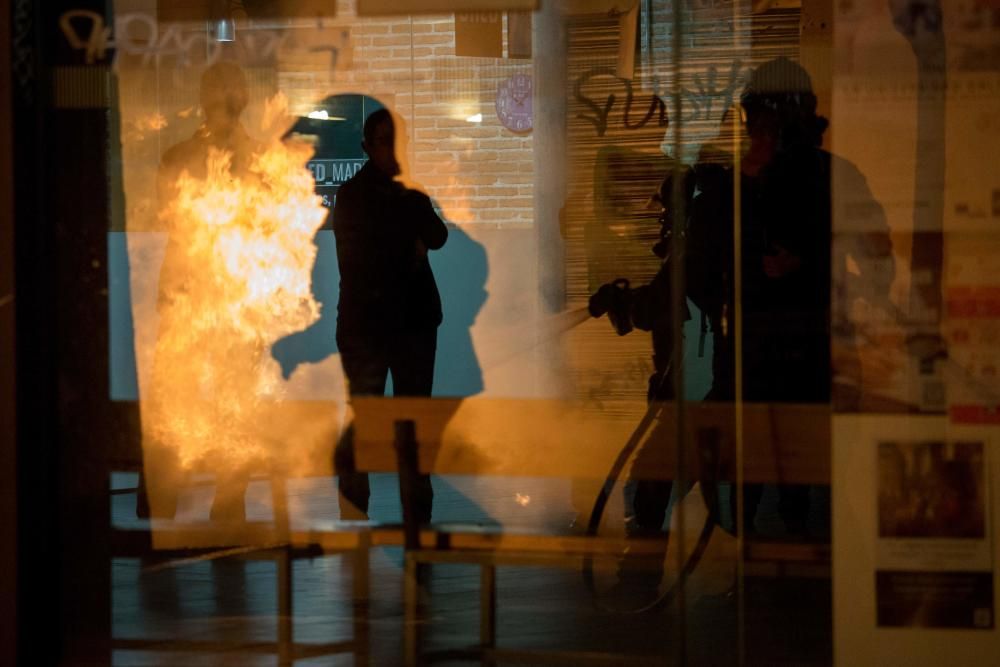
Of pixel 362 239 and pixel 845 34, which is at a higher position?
pixel 845 34

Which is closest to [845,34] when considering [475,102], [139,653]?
[475,102]

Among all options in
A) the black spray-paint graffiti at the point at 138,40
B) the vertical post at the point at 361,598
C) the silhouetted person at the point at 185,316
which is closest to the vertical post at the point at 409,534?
the vertical post at the point at 361,598

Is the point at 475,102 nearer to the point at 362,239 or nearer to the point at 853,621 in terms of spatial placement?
the point at 362,239

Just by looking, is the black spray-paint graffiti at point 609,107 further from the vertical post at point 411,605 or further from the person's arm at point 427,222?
the vertical post at point 411,605

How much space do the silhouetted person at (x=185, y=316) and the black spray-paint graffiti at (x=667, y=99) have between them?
108cm

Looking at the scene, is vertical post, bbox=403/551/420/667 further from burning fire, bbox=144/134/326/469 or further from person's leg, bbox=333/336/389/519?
burning fire, bbox=144/134/326/469

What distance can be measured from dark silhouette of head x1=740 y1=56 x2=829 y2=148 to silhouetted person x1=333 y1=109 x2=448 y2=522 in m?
1.04

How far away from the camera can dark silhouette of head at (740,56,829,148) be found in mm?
3982

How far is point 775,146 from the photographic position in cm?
403

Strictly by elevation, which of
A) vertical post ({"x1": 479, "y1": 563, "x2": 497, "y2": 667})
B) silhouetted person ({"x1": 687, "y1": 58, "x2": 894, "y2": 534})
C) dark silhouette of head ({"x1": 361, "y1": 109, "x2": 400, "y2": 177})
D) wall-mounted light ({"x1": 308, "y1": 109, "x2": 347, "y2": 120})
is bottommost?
vertical post ({"x1": 479, "y1": 563, "x2": 497, "y2": 667})

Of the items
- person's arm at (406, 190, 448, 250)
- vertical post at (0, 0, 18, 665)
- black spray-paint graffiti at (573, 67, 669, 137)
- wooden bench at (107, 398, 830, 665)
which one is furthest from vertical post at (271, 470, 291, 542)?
black spray-paint graffiti at (573, 67, 669, 137)

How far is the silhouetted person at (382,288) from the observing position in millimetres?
4145

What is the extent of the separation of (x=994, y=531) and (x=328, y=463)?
2.07 meters

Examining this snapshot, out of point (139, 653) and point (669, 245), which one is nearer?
point (669, 245)
